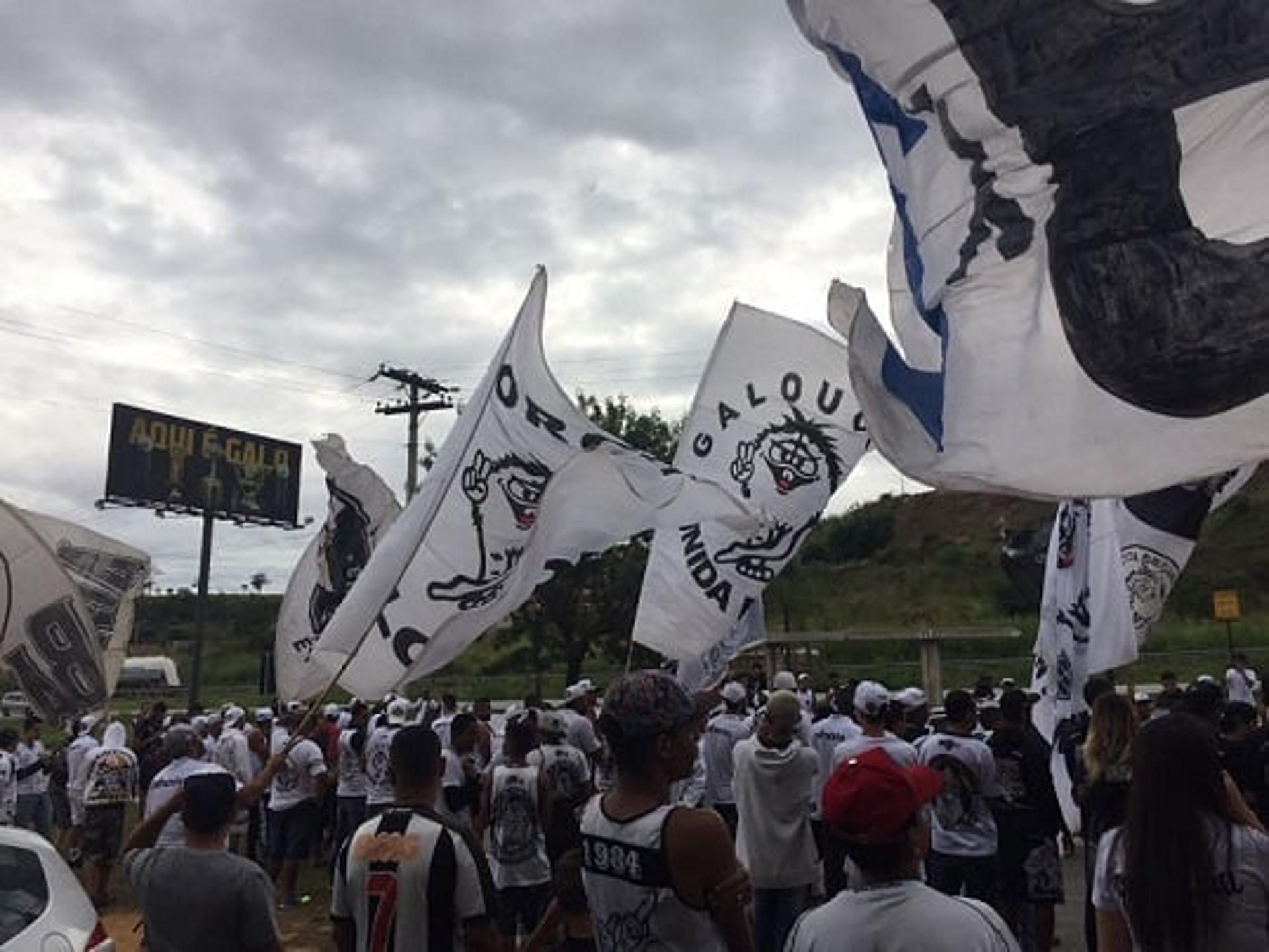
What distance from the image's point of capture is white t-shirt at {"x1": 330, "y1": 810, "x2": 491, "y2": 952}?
13.1 ft

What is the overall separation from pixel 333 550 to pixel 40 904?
203 inches

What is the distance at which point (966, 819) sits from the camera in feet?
24.2

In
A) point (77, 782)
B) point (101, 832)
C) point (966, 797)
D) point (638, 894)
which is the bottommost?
point (101, 832)

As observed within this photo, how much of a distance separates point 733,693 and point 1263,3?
7.57 meters

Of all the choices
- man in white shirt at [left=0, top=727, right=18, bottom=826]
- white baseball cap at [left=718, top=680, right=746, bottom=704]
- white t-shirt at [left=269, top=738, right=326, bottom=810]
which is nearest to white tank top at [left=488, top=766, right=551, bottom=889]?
white baseball cap at [left=718, top=680, right=746, bottom=704]

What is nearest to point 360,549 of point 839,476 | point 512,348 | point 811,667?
point 512,348

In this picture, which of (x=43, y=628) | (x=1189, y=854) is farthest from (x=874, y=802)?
(x=43, y=628)

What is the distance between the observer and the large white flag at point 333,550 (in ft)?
33.0

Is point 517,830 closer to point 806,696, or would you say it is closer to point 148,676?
point 806,696

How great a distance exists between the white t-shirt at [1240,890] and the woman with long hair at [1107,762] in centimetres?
242

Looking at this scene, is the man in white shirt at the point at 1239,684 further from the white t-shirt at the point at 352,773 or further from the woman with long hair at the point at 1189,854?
the woman with long hair at the point at 1189,854

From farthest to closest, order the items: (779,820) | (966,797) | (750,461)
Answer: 1. (750,461)
2. (966,797)
3. (779,820)

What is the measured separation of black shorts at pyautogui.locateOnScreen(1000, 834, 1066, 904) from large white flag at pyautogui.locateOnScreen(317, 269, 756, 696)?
258cm

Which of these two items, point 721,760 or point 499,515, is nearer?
point 499,515
